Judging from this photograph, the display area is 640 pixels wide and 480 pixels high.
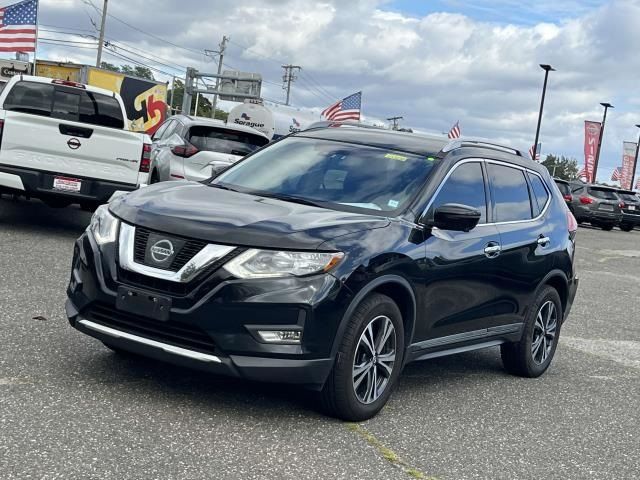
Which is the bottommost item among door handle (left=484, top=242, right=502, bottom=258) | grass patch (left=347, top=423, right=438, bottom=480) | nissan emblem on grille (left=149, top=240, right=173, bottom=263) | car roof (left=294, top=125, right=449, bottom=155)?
grass patch (left=347, top=423, right=438, bottom=480)

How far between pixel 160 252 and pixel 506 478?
208 cm

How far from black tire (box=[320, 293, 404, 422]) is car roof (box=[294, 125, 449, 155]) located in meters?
1.35

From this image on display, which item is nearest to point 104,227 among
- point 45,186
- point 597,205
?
point 45,186

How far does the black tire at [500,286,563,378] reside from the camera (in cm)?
665

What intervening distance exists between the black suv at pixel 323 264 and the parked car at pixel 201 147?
6.29 metres

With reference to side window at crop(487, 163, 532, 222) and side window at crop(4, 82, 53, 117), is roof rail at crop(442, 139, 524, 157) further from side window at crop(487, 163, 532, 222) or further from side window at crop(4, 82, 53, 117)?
side window at crop(4, 82, 53, 117)

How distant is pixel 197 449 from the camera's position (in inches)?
163

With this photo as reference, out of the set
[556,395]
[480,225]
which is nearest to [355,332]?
[480,225]

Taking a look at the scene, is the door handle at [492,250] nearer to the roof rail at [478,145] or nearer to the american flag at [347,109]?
the roof rail at [478,145]

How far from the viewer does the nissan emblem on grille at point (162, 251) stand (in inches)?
179

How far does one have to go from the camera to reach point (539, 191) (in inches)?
277

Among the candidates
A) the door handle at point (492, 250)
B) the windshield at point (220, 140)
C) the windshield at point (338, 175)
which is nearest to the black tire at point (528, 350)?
the door handle at point (492, 250)

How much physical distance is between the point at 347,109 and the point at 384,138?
31257mm

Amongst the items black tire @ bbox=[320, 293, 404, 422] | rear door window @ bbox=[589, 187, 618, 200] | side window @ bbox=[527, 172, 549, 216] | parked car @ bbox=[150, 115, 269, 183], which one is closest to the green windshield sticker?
black tire @ bbox=[320, 293, 404, 422]
